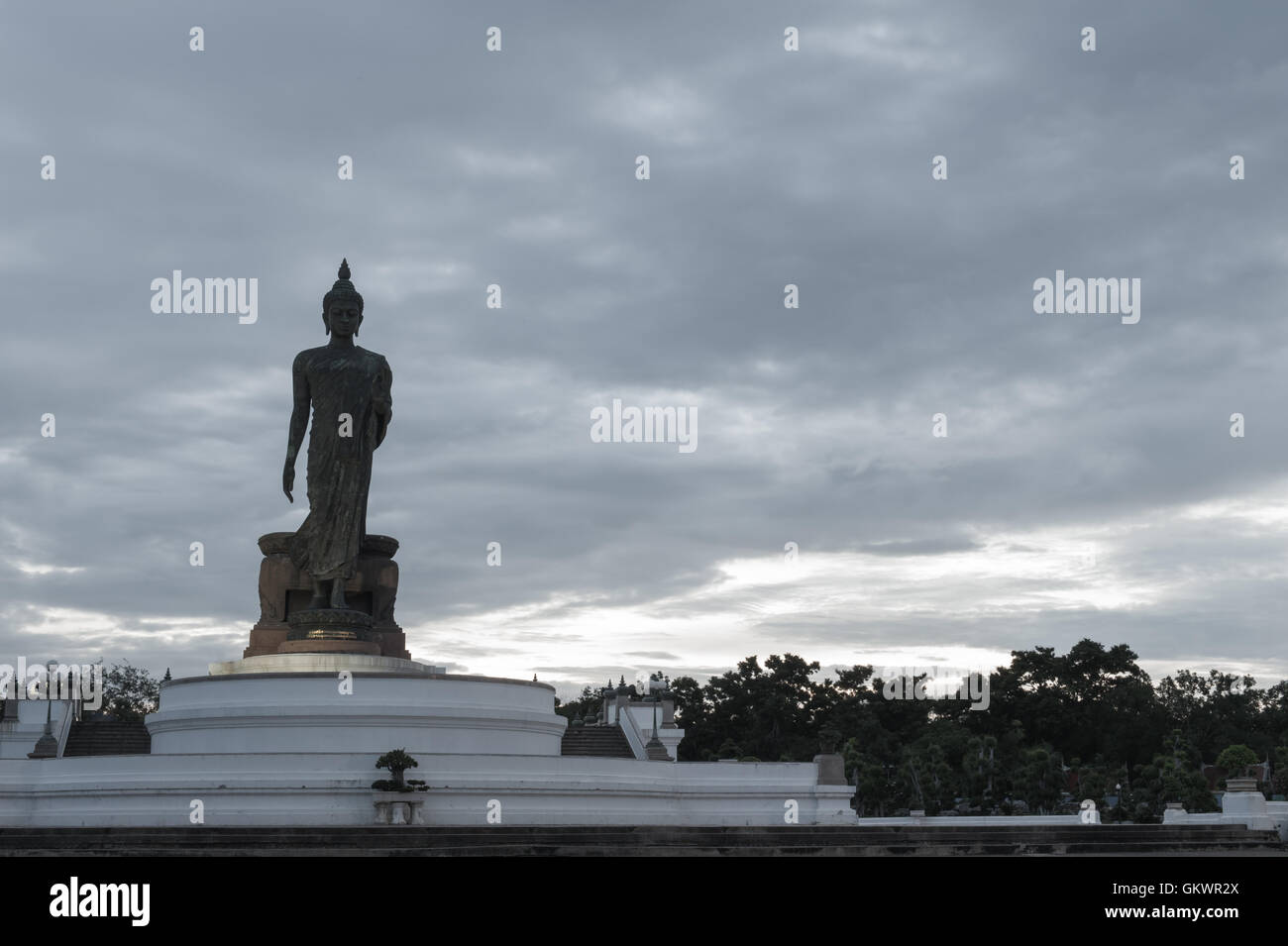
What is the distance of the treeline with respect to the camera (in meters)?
54.7

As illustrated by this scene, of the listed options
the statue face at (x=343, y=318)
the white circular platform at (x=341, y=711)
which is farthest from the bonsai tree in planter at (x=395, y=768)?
the statue face at (x=343, y=318)

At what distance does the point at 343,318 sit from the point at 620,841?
15396 mm

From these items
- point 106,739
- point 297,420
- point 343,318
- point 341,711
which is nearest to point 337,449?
point 297,420

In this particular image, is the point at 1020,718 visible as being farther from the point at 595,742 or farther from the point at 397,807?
the point at 397,807

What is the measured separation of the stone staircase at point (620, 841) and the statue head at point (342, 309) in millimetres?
13082

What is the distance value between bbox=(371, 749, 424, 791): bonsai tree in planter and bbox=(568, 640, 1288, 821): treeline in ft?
82.5

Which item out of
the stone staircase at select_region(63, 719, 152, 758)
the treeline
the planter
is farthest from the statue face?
the treeline

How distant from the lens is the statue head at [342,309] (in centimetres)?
3172

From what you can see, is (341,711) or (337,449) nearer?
(341,711)

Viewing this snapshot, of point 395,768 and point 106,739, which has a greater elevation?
point 106,739

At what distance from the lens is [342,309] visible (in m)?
31.7
